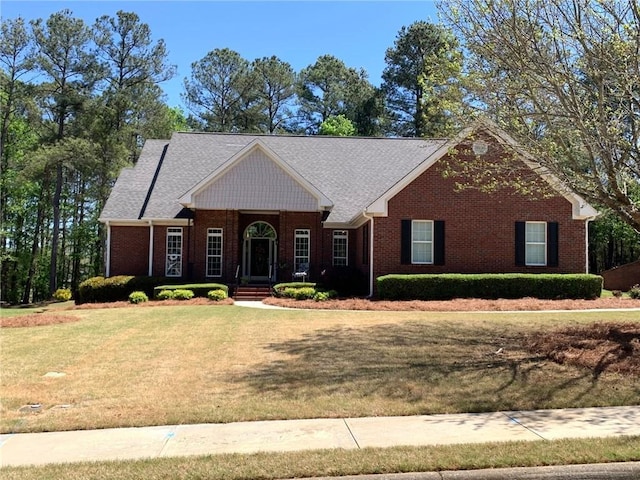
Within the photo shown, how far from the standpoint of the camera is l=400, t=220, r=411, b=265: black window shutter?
20.7 meters

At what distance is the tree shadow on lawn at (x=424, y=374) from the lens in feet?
22.6

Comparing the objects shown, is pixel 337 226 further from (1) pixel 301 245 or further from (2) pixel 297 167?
(2) pixel 297 167

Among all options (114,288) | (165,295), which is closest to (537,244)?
(165,295)

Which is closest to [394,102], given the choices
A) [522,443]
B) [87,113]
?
[87,113]

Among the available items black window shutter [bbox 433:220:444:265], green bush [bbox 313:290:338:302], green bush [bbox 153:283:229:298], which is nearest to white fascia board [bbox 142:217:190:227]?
green bush [bbox 153:283:229:298]

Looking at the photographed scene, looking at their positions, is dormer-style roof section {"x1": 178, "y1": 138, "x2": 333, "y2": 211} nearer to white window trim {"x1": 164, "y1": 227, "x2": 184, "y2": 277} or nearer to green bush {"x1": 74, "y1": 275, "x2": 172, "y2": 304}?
white window trim {"x1": 164, "y1": 227, "x2": 184, "y2": 277}

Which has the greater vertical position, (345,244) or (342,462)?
(345,244)

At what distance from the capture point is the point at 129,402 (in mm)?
6867

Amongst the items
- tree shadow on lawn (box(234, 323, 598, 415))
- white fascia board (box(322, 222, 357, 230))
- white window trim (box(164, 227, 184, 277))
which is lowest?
tree shadow on lawn (box(234, 323, 598, 415))

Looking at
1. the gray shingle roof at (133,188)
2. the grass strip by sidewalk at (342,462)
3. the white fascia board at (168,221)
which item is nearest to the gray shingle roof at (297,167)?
the gray shingle roof at (133,188)

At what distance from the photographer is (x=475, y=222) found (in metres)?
21.0

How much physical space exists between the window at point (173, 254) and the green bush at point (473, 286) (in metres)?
9.66

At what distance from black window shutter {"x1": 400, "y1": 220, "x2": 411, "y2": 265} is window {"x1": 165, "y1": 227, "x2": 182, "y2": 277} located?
999cm

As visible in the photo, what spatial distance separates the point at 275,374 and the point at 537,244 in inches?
634
